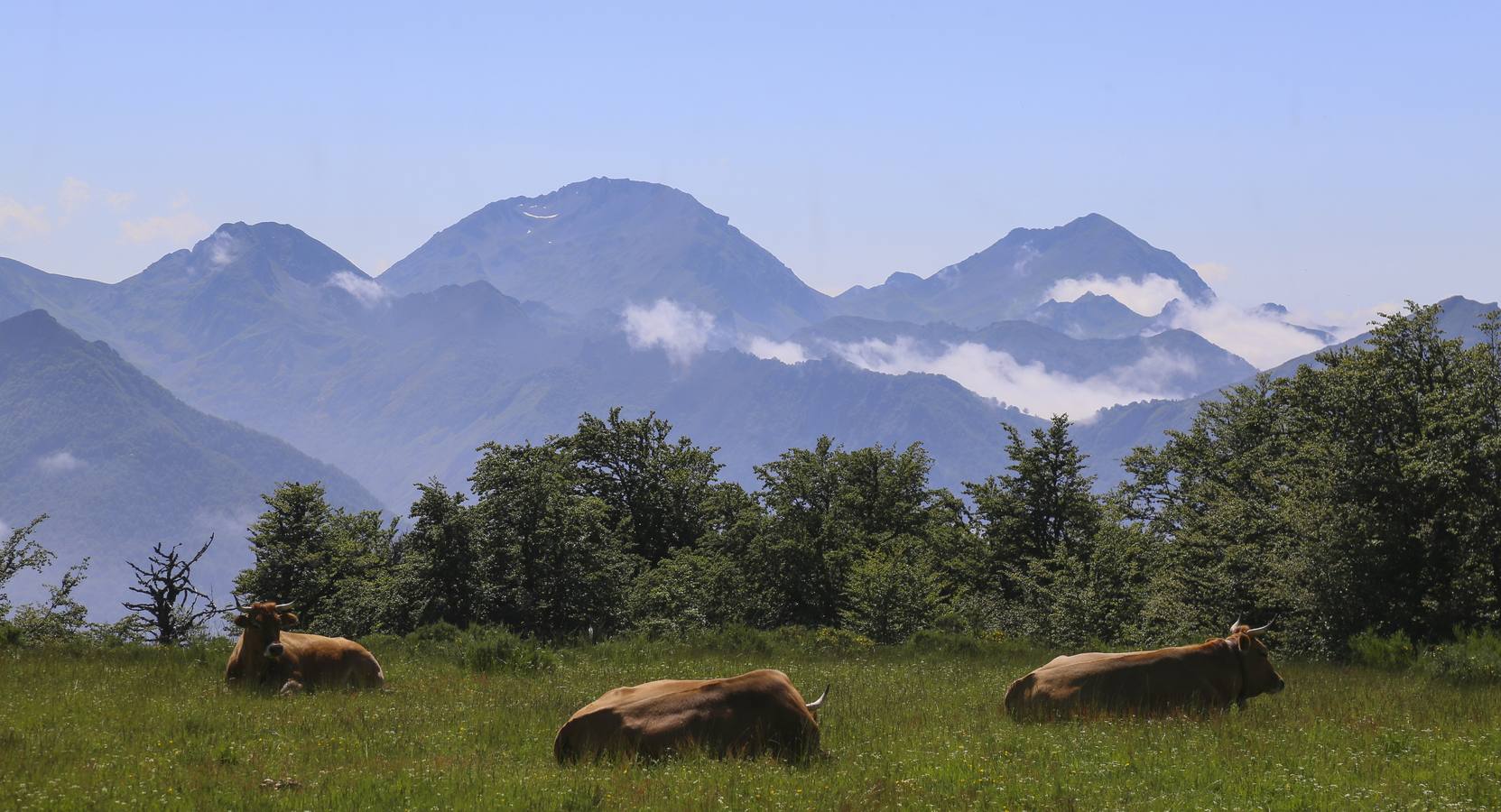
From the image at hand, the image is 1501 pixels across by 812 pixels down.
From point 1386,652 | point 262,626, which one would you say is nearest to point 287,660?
point 262,626

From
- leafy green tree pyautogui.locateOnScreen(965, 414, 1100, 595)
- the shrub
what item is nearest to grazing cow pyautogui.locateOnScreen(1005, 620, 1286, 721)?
the shrub

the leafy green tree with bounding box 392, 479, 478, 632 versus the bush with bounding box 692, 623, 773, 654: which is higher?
the leafy green tree with bounding box 392, 479, 478, 632

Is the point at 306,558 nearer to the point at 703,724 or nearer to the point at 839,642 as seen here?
the point at 839,642

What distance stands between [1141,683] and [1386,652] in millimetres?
11102

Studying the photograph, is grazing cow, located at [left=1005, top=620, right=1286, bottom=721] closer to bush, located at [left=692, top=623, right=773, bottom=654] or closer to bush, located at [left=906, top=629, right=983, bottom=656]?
bush, located at [left=906, top=629, right=983, bottom=656]

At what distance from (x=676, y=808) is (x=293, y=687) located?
10.1 metres

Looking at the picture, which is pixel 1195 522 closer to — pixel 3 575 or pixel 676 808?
pixel 676 808

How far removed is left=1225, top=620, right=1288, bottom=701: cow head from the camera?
17.1 meters

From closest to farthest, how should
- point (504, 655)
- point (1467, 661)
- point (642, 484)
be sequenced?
point (1467, 661)
point (504, 655)
point (642, 484)

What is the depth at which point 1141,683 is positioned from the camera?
16031mm

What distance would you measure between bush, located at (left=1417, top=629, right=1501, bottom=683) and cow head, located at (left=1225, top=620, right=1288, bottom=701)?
4.96m

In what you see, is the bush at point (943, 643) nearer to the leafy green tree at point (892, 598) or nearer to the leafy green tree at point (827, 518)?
the leafy green tree at point (892, 598)

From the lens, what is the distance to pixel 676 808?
388 inches

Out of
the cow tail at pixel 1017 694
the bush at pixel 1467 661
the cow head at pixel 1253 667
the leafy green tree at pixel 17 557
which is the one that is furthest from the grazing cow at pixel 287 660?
the leafy green tree at pixel 17 557
